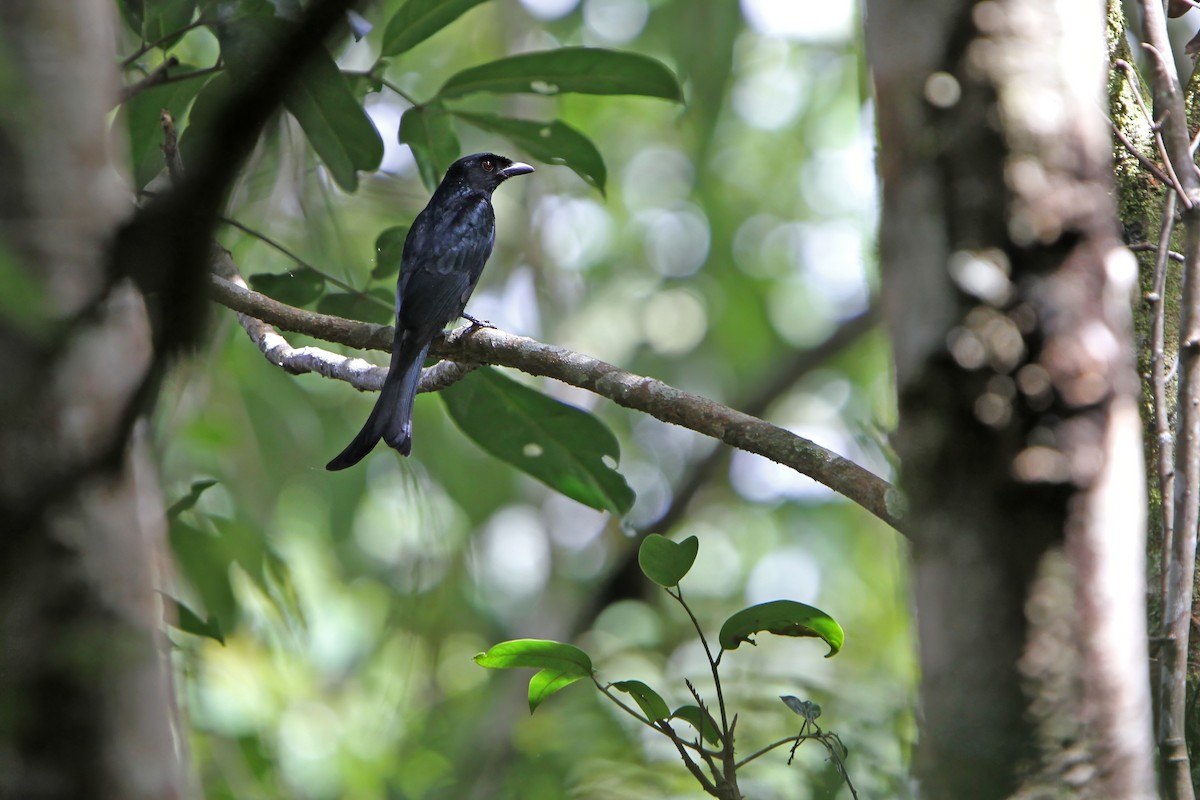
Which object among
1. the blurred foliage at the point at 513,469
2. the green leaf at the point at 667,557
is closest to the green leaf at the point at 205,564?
the blurred foliage at the point at 513,469

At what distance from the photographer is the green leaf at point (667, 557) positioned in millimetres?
1851

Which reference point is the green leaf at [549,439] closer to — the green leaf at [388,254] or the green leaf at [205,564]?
the green leaf at [388,254]

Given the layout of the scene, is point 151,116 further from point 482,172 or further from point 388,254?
point 482,172

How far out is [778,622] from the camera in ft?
5.99

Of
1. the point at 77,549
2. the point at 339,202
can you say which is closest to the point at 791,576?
the point at 339,202

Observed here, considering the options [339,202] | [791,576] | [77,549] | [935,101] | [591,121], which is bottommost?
[77,549]

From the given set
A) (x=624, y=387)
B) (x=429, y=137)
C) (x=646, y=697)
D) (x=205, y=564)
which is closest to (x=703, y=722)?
(x=646, y=697)

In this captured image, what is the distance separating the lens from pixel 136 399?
1176mm

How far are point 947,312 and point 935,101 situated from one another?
19 cm

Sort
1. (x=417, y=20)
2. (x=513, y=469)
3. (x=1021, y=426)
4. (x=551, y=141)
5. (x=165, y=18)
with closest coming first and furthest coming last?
(x=1021, y=426) < (x=165, y=18) < (x=417, y=20) < (x=551, y=141) < (x=513, y=469)

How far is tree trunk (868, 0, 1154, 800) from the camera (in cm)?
87

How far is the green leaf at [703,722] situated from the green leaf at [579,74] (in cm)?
216

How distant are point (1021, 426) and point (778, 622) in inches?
40.2

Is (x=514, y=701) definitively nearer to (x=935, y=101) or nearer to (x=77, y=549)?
(x=77, y=549)
